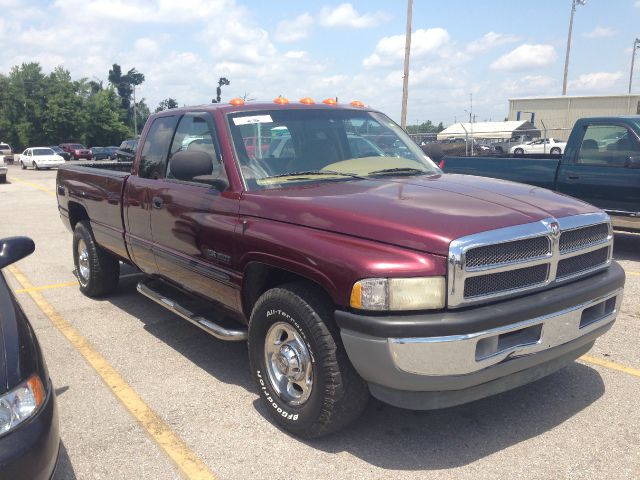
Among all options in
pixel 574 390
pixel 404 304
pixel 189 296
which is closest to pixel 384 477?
pixel 404 304

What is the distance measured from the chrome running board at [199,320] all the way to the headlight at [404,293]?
1.30 meters

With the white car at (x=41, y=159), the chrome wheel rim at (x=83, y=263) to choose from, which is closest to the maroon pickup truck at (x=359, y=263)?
the chrome wheel rim at (x=83, y=263)

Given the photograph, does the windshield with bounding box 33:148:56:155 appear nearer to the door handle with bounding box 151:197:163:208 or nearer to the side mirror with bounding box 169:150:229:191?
the door handle with bounding box 151:197:163:208

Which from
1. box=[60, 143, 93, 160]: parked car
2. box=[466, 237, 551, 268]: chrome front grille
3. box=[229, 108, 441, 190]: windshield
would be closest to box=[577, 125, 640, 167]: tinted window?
box=[229, 108, 441, 190]: windshield

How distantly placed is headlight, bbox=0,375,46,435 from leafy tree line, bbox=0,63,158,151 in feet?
235

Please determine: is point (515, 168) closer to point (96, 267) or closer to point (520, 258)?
point (96, 267)

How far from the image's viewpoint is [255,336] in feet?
11.6

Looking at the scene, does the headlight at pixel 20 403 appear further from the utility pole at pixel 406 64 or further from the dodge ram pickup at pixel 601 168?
the utility pole at pixel 406 64

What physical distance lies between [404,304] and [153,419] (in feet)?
6.10

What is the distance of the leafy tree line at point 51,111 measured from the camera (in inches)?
2653

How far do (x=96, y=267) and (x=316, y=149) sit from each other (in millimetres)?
3164

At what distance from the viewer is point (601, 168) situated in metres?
8.17

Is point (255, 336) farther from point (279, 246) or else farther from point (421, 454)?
point (421, 454)

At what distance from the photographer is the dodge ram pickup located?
26.0ft
